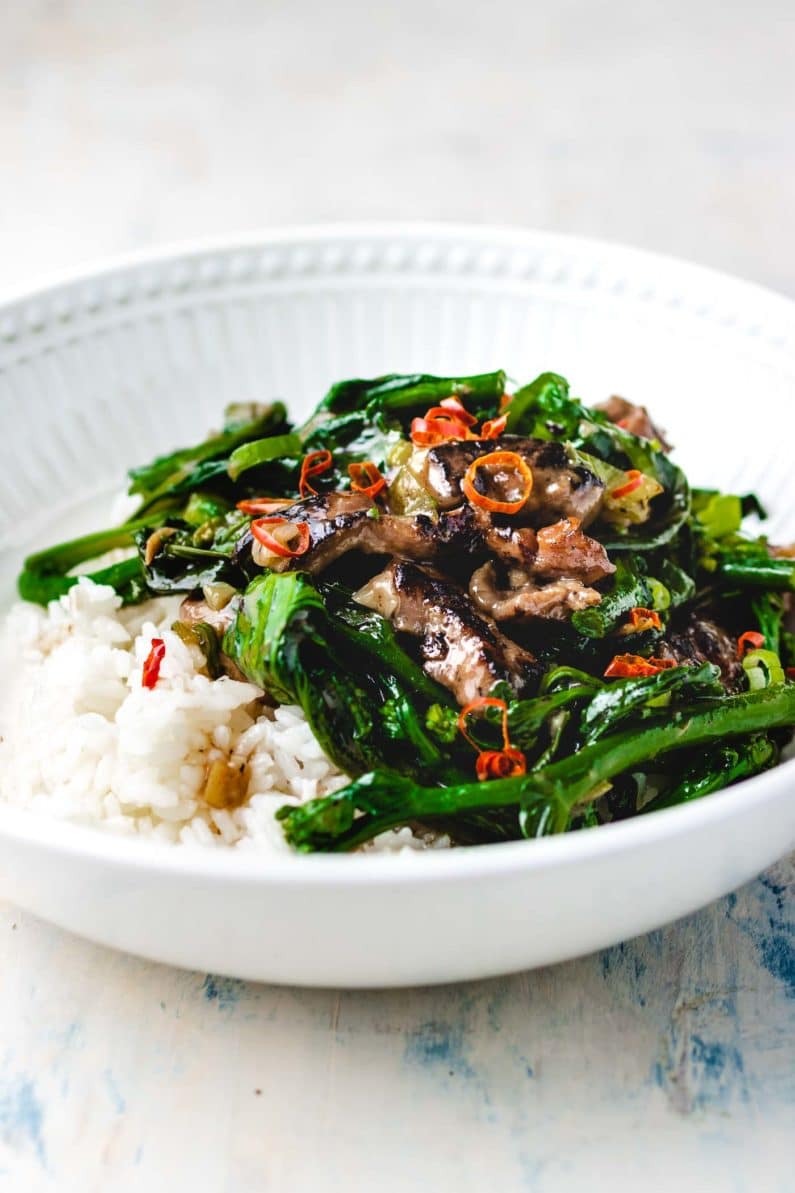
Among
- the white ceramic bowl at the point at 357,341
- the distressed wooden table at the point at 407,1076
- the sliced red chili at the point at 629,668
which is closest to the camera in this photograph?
the distressed wooden table at the point at 407,1076

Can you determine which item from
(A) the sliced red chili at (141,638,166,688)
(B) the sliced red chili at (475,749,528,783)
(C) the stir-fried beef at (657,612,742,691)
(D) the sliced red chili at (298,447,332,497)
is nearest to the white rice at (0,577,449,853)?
(A) the sliced red chili at (141,638,166,688)

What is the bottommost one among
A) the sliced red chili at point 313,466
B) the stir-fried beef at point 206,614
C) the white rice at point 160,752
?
the white rice at point 160,752

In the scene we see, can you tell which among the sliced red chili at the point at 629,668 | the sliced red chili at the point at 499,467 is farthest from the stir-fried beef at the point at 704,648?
the sliced red chili at the point at 499,467

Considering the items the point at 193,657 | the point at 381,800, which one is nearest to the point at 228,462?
the point at 193,657

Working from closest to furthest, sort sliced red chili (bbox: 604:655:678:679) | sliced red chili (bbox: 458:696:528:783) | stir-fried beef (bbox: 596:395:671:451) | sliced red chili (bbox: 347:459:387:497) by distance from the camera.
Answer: sliced red chili (bbox: 458:696:528:783) < sliced red chili (bbox: 604:655:678:679) < sliced red chili (bbox: 347:459:387:497) < stir-fried beef (bbox: 596:395:671:451)

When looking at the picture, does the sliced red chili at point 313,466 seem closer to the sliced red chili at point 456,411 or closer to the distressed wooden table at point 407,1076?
the sliced red chili at point 456,411

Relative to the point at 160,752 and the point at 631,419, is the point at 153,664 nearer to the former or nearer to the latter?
the point at 160,752

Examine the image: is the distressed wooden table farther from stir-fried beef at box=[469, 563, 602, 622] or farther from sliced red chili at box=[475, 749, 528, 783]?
stir-fried beef at box=[469, 563, 602, 622]

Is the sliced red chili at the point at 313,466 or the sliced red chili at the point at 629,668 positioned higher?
the sliced red chili at the point at 313,466
